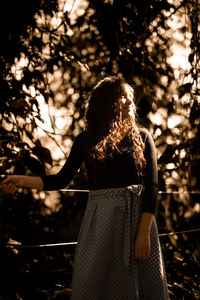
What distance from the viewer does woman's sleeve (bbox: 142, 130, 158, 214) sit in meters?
1.44

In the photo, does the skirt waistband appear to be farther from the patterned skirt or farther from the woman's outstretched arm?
the woman's outstretched arm

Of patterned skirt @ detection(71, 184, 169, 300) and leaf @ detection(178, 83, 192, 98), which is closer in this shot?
patterned skirt @ detection(71, 184, 169, 300)

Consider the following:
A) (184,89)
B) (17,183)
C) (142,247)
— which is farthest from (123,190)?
(184,89)

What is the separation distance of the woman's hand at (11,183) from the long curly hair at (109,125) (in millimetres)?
291

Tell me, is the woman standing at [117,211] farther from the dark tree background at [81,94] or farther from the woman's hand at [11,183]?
the dark tree background at [81,94]

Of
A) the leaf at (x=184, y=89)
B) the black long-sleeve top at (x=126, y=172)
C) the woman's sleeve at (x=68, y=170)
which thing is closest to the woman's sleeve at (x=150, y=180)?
the black long-sleeve top at (x=126, y=172)

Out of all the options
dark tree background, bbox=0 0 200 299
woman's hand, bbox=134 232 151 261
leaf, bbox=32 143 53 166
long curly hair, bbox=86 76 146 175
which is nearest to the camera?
woman's hand, bbox=134 232 151 261

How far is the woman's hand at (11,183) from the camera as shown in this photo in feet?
4.83

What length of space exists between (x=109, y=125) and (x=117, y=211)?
34 cm

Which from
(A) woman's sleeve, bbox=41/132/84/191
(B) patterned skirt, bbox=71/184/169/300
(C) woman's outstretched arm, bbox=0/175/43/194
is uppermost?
(A) woman's sleeve, bbox=41/132/84/191

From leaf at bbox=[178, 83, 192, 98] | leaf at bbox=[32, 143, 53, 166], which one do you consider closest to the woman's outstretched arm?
leaf at bbox=[32, 143, 53, 166]

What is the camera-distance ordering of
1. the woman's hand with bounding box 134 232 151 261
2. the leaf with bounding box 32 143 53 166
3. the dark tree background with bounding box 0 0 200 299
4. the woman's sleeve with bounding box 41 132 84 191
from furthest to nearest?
the dark tree background with bounding box 0 0 200 299, the leaf with bounding box 32 143 53 166, the woman's sleeve with bounding box 41 132 84 191, the woman's hand with bounding box 134 232 151 261

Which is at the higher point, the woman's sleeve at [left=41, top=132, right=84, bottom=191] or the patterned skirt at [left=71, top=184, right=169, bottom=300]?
the woman's sleeve at [left=41, top=132, right=84, bottom=191]

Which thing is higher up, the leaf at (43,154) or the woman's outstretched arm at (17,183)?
the leaf at (43,154)
